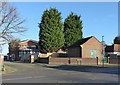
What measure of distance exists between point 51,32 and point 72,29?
1164cm

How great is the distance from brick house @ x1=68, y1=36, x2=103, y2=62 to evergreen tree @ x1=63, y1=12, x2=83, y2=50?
12.7 meters

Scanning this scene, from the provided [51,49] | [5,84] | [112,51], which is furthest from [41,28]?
[5,84]

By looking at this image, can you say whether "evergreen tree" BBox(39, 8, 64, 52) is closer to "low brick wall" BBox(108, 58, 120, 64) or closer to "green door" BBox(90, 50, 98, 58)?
"green door" BBox(90, 50, 98, 58)

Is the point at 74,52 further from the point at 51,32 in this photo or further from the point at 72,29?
the point at 72,29

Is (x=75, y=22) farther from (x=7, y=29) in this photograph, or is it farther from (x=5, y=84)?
(x=5, y=84)

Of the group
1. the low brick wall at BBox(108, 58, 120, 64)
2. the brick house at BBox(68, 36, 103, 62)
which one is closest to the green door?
the brick house at BBox(68, 36, 103, 62)

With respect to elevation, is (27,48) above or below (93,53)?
above

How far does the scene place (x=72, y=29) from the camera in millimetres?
94562

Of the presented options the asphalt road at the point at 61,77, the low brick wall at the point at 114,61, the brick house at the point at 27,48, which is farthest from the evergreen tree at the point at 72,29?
the asphalt road at the point at 61,77

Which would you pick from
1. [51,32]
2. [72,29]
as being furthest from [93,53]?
[72,29]

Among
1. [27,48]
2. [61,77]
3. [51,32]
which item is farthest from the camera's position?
[27,48]

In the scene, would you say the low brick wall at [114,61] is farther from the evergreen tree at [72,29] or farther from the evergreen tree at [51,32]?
the evergreen tree at [72,29]

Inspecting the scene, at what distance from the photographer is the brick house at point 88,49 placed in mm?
76875

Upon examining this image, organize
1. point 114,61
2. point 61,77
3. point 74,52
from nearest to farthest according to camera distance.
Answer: point 61,77 → point 114,61 → point 74,52
